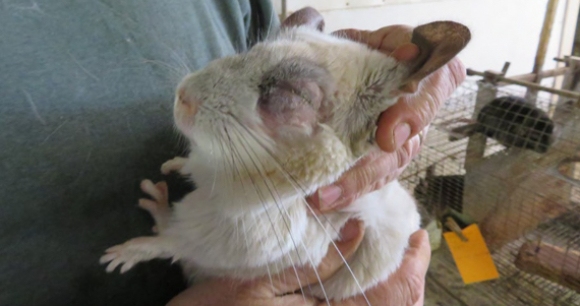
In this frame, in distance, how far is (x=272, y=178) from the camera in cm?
80

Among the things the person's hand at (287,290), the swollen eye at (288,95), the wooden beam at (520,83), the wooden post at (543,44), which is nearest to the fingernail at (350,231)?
the person's hand at (287,290)

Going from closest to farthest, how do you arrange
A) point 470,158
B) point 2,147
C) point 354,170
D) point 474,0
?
point 2,147
point 354,170
point 470,158
point 474,0

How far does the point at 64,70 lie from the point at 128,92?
118 mm

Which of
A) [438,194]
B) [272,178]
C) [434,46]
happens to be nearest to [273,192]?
[272,178]

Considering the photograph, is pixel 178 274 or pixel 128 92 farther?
pixel 178 274

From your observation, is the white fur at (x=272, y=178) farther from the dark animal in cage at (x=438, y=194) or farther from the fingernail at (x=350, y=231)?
the dark animal in cage at (x=438, y=194)

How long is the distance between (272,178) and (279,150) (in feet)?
0.19

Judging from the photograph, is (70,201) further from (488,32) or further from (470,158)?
(488,32)

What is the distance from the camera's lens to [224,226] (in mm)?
897

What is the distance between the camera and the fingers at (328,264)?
3.04 feet

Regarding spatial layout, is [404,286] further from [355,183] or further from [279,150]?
[279,150]

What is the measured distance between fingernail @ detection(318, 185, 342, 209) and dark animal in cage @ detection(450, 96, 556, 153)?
1.42m

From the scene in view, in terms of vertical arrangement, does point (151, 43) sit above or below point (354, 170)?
above

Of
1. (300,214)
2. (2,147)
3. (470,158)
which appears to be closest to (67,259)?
(2,147)
